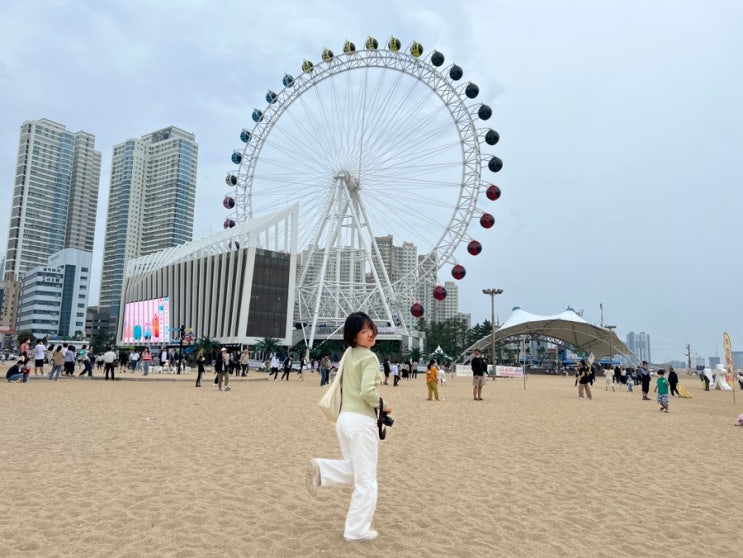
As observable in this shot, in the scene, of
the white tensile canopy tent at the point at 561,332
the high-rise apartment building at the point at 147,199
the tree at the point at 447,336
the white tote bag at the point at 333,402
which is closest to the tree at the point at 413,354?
the white tensile canopy tent at the point at 561,332

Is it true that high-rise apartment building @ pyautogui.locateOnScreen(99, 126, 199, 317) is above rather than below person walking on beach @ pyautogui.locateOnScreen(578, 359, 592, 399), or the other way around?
above

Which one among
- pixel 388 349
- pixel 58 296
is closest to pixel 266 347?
pixel 388 349

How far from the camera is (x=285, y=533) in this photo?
468 cm

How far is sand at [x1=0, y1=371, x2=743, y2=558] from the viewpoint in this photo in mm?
4520

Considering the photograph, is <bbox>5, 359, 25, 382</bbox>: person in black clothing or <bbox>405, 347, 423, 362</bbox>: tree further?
<bbox>405, 347, 423, 362</bbox>: tree

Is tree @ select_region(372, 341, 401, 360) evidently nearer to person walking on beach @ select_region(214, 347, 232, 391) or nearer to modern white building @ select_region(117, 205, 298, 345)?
modern white building @ select_region(117, 205, 298, 345)

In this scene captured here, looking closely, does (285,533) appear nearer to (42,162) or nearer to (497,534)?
(497,534)

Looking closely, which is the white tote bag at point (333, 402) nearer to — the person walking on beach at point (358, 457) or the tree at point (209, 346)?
the person walking on beach at point (358, 457)

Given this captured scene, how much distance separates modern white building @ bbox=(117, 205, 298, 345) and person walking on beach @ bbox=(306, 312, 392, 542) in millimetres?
58035

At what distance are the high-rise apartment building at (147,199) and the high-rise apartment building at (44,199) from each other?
803cm

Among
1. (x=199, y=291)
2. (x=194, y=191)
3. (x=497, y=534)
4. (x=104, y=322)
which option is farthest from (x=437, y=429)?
(x=194, y=191)

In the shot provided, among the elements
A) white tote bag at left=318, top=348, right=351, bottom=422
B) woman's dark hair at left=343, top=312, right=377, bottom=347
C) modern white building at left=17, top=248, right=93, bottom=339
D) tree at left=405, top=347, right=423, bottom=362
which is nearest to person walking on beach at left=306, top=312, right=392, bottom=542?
white tote bag at left=318, top=348, right=351, bottom=422

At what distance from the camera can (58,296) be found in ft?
387

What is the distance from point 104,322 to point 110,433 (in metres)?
144
